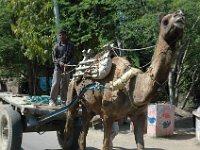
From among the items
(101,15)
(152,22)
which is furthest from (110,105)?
(101,15)

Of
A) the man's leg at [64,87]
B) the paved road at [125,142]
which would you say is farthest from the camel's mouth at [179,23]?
the paved road at [125,142]

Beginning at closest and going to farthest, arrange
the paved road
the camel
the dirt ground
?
the camel → the paved road → the dirt ground

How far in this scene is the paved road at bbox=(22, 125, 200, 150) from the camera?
1123cm

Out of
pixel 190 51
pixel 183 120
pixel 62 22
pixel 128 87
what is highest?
pixel 62 22

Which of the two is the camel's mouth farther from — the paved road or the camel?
the paved road

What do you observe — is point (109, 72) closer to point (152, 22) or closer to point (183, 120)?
point (152, 22)

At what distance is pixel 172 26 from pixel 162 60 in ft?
1.80

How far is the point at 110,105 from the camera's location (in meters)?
7.48

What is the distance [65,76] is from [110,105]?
8.46ft

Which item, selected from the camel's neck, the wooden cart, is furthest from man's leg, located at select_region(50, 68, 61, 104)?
the camel's neck

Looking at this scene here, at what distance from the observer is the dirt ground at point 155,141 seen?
11.6 meters

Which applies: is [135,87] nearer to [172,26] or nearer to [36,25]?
[172,26]

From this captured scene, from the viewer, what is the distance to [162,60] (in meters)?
6.45

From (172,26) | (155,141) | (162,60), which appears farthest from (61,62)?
(155,141)
